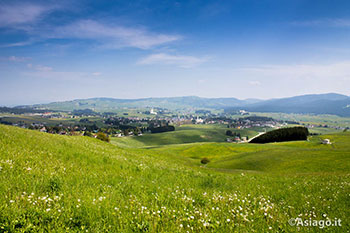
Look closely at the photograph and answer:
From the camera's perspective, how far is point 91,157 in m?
16.0

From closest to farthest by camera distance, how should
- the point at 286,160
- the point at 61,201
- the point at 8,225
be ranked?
the point at 8,225, the point at 61,201, the point at 286,160

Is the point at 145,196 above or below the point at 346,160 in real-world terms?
above

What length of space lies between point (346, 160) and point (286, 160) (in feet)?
35.3

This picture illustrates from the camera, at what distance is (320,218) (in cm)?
684

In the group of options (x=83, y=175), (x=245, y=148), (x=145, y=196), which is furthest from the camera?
(x=245, y=148)

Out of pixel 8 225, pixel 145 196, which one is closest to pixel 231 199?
pixel 145 196

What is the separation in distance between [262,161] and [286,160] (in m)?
5.25

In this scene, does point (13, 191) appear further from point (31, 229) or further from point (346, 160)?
point (346, 160)

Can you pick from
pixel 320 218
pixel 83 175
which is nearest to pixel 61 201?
pixel 83 175

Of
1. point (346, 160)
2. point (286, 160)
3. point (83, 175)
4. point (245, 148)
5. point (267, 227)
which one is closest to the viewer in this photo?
point (267, 227)

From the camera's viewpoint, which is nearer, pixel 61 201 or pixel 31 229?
pixel 31 229

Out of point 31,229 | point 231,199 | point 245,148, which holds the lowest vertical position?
point 245,148

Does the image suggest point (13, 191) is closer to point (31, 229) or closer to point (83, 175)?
point (31, 229)

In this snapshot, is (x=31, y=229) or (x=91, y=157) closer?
(x=31, y=229)
